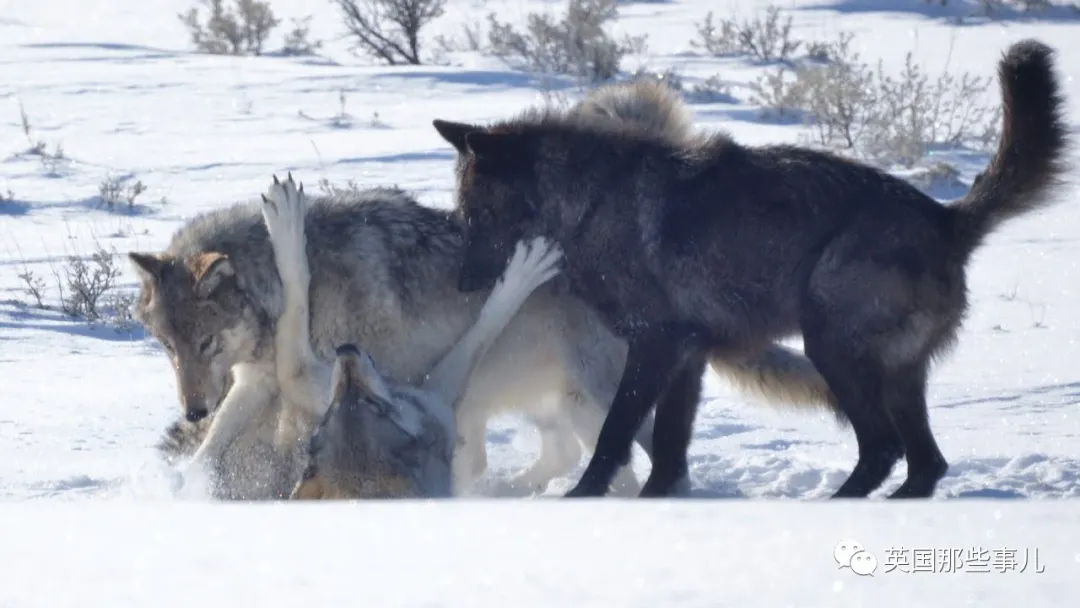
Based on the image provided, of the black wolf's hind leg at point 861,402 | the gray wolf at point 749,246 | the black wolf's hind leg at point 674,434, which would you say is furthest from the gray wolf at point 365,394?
the black wolf's hind leg at point 861,402

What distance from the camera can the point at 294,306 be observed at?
6039 mm

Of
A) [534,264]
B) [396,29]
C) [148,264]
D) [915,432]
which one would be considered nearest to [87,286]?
[148,264]

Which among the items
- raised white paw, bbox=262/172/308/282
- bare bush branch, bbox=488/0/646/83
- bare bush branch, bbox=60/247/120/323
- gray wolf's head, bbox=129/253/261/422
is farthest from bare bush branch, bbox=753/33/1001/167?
gray wolf's head, bbox=129/253/261/422

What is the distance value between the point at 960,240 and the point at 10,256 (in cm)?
711

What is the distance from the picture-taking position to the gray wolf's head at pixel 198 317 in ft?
19.9

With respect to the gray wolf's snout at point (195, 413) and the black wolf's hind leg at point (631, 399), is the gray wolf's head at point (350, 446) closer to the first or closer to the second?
the gray wolf's snout at point (195, 413)

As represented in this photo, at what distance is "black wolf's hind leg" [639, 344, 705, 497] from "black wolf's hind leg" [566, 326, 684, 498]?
0.99 feet

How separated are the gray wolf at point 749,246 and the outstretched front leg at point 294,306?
714mm

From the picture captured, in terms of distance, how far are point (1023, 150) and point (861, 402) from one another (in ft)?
3.79

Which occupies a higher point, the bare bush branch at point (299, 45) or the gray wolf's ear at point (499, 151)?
the gray wolf's ear at point (499, 151)

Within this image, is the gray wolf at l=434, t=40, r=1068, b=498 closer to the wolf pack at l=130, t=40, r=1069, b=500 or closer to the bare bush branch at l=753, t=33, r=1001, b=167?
the wolf pack at l=130, t=40, r=1069, b=500

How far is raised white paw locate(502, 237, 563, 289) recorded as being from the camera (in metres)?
6.17

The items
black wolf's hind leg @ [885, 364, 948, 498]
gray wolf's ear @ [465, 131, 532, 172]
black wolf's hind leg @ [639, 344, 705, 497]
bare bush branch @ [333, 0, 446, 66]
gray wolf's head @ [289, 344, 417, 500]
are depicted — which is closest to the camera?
gray wolf's head @ [289, 344, 417, 500]

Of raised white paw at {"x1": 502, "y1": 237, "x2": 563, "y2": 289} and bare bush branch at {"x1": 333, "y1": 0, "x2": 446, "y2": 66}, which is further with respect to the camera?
bare bush branch at {"x1": 333, "y1": 0, "x2": 446, "y2": 66}
